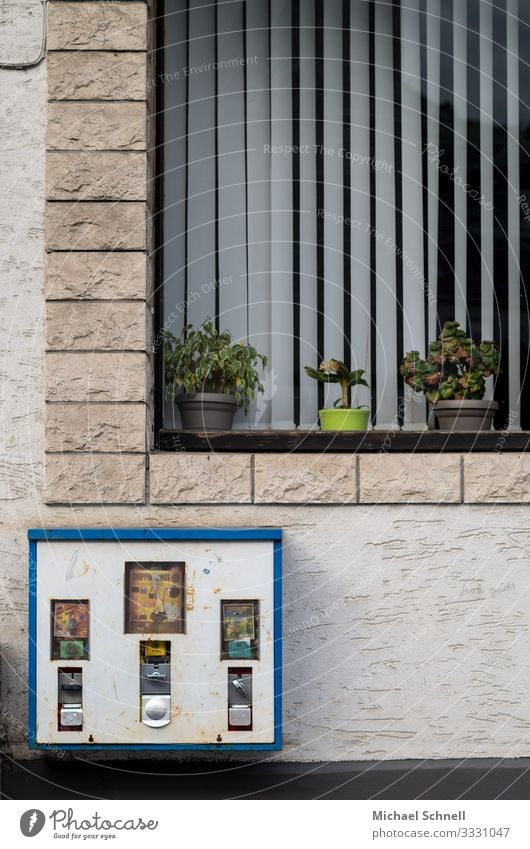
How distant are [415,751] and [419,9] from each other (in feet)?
13.1

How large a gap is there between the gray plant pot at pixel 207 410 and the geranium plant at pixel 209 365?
6cm

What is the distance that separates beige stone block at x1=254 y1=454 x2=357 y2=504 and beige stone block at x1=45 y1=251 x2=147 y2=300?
1071mm

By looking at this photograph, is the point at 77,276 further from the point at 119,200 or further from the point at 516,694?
the point at 516,694

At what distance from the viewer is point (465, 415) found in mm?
5605

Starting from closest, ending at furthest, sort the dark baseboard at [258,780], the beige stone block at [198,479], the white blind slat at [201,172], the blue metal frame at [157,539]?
the blue metal frame at [157,539] → the dark baseboard at [258,780] → the beige stone block at [198,479] → the white blind slat at [201,172]

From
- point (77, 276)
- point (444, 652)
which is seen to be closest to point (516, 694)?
point (444, 652)

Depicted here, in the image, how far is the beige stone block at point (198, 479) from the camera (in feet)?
17.3

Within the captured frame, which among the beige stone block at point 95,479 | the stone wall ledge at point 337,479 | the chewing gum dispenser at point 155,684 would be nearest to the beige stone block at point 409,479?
the stone wall ledge at point 337,479

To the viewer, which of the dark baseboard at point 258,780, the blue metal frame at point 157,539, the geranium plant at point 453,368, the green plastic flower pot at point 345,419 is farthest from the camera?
the geranium plant at point 453,368

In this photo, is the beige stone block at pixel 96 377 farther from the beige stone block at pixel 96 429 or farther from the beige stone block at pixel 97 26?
the beige stone block at pixel 97 26

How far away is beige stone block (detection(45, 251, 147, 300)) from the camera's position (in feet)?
17.4

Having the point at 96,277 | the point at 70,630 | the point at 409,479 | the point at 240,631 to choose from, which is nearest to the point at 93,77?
the point at 96,277

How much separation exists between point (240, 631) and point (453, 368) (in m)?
1.93

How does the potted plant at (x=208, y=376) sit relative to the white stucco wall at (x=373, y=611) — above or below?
above
